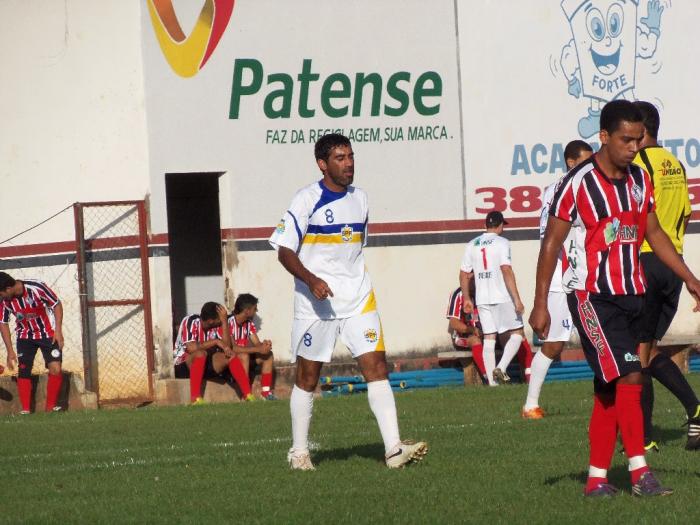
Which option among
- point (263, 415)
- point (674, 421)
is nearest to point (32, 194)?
point (263, 415)

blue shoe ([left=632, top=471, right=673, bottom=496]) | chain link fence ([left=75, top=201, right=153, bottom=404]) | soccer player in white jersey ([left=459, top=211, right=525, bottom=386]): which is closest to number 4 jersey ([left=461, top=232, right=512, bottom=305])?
soccer player in white jersey ([left=459, top=211, right=525, bottom=386])

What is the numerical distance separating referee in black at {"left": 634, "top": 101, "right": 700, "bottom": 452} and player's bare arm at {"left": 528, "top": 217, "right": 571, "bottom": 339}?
76.1 inches

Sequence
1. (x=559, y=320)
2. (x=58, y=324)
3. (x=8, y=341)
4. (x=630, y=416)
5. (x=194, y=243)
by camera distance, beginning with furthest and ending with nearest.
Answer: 1. (x=194, y=243)
2. (x=8, y=341)
3. (x=58, y=324)
4. (x=559, y=320)
5. (x=630, y=416)

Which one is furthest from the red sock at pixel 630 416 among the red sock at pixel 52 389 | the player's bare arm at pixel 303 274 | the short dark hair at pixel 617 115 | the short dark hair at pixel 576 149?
the red sock at pixel 52 389

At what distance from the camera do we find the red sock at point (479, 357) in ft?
64.1

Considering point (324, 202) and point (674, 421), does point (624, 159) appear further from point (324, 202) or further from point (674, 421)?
point (674, 421)

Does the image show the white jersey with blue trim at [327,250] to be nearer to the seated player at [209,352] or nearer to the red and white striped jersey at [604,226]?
the red and white striped jersey at [604,226]

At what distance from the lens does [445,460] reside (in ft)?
32.7

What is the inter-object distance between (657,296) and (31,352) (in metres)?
10.9

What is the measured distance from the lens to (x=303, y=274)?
9.39m

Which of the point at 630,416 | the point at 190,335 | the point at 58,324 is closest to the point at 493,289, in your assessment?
the point at 190,335

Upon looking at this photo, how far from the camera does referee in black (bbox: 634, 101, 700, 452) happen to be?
961cm

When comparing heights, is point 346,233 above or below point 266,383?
above

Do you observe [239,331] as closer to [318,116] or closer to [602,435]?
[318,116]
